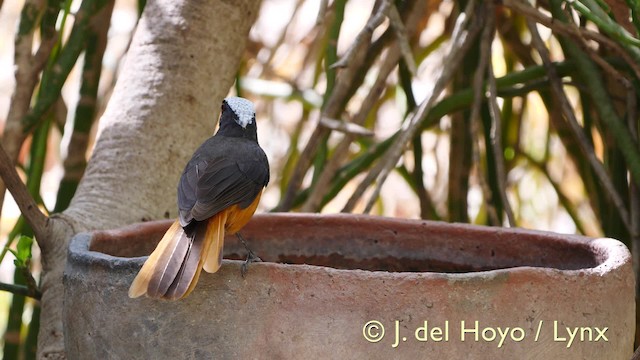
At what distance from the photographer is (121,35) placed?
4.64 meters

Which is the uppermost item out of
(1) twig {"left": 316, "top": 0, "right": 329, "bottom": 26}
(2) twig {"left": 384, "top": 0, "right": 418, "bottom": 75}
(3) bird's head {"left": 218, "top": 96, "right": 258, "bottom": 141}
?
(1) twig {"left": 316, "top": 0, "right": 329, "bottom": 26}

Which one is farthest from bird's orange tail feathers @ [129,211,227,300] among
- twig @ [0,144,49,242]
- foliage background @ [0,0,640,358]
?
foliage background @ [0,0,640,358]

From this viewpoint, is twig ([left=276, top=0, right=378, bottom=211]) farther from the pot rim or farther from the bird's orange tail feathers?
the bird's orange tail feathers

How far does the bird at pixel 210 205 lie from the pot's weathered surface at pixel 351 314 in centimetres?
4

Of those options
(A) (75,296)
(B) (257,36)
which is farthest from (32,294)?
(B) (257,36)

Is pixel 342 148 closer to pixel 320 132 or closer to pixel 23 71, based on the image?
pixel 320 132

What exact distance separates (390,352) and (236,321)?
0.69 ft

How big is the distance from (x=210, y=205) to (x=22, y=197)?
36cm

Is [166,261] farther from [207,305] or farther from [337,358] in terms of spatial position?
[337,358]

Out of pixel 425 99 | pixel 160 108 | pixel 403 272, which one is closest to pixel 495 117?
pixel 425 99

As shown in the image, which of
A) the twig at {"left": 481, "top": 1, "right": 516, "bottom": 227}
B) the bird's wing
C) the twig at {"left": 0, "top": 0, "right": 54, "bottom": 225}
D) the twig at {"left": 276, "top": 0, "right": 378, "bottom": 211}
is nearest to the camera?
the bird's wing

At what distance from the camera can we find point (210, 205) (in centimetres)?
163

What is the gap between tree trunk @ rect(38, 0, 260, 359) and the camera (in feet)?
6.69

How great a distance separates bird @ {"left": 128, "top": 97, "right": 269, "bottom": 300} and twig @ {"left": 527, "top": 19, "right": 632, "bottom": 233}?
2.40 feet
